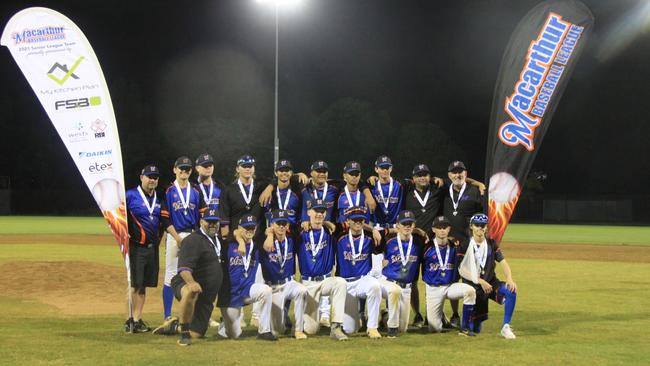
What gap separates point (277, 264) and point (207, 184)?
157 cm

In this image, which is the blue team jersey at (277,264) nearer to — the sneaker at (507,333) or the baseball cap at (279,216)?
the baseball cap at (279,216)

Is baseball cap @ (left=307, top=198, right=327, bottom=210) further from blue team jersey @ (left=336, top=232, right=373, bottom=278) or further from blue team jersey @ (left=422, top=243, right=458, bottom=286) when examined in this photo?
blue team jersey @ (left=422, top=243, right=458, bottom=286)

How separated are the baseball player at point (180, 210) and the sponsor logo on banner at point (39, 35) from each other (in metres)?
2.10

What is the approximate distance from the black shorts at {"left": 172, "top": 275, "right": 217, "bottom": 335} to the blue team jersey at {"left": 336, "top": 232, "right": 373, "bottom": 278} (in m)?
1.61

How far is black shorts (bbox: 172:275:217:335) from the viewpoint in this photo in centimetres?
853

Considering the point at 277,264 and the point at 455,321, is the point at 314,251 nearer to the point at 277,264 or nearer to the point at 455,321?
the point at 277,264

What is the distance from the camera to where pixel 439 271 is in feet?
30.5

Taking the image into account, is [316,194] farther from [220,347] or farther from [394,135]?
[394,135]

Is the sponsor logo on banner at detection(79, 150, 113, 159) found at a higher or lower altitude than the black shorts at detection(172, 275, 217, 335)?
higher

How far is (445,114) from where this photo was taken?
7194cm

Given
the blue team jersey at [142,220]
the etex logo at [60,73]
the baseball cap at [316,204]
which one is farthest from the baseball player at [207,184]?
the etex logo at [60,73]

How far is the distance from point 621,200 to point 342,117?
2215cm

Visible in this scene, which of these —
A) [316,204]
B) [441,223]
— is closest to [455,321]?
[441,223]

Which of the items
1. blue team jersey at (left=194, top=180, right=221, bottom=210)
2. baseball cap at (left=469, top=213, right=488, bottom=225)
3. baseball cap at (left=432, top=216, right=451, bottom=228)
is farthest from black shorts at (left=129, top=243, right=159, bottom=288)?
baseball cap at (left=469, top=213, right=488, bottom=225)
